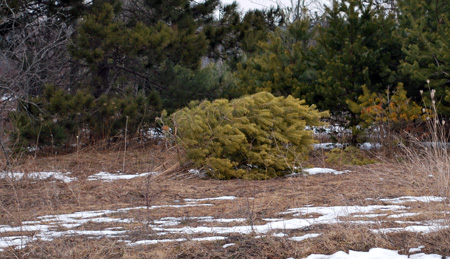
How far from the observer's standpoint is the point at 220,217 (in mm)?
4656

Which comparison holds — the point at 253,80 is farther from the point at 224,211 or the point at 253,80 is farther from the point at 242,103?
the point at 224,211

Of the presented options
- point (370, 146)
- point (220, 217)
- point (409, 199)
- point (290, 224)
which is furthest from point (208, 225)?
point (370, 146)

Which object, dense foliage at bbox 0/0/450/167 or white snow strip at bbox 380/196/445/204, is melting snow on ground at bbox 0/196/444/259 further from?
dense foliage at bbox 0/0/450/167

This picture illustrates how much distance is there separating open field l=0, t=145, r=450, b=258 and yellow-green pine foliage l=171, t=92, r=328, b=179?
336 millimetres

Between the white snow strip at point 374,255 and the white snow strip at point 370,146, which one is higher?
the white snow strip at point 374,255

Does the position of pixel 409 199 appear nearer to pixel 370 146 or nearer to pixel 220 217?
pixel 220 217

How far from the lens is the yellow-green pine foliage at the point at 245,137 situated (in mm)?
7297

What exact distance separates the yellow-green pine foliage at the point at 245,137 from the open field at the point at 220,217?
1.10 feet

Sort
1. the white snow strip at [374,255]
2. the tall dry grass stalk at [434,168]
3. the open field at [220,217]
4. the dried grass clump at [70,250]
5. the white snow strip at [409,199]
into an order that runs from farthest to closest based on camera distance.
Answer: the white snow strip at [409,199]
the tall dry grass stalk at [434,168]
the open field at [220,217]
the dried grass clump at [70,250]
the white snow strip at [374,255]

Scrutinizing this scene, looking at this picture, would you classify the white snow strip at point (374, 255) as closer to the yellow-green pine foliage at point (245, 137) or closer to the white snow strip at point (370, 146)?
the yellow-green pine foliage at point (245, 137)

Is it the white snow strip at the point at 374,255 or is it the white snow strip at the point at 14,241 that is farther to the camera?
the white snow strip at the point at 14,241

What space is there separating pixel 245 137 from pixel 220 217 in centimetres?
264

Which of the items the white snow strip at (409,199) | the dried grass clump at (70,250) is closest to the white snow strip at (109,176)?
the white snow strip at (409,199)

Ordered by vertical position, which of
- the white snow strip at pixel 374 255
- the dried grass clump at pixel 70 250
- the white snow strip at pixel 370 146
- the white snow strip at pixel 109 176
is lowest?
the white snow strip at pixel 370 146
